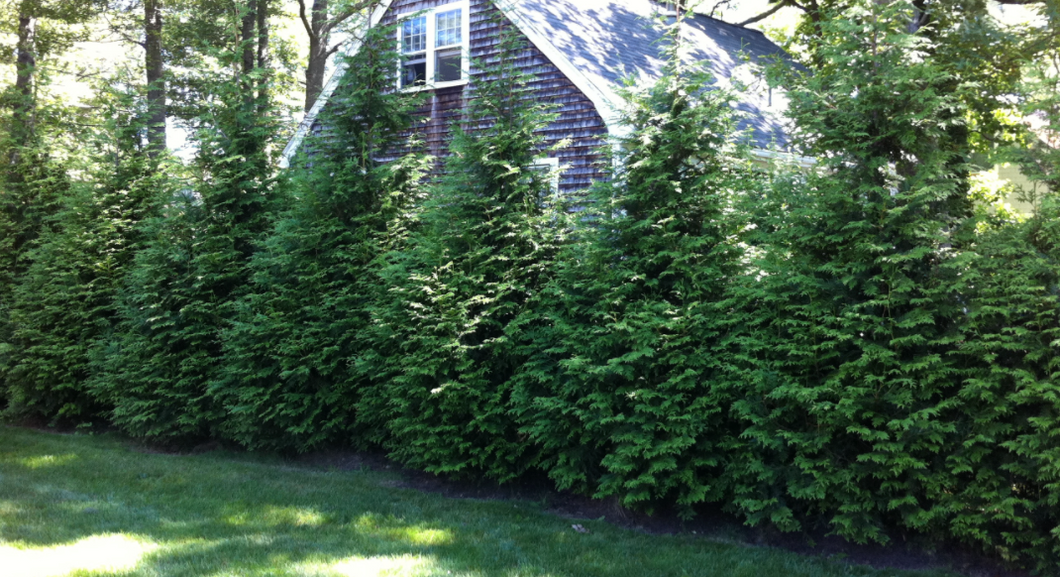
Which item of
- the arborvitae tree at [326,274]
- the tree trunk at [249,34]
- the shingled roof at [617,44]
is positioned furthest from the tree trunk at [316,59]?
the arborvitae tree at [326,274]

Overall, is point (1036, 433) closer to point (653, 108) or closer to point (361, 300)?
point (653, 108)

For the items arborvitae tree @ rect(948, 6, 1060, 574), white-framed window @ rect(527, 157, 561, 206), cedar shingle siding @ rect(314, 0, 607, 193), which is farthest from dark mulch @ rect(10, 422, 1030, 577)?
cedar shingle siding @ rect(314, 0, 607, 193)

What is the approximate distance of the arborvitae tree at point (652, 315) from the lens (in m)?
5.66

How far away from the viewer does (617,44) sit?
504 inches

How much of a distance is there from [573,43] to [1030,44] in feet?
21.4

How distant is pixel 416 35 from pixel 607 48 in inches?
142

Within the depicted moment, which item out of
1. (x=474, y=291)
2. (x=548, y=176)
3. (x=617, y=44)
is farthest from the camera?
(x=617, y=44)

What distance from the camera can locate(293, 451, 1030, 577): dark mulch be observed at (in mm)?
5027

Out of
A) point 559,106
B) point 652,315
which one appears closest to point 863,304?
point 652,315

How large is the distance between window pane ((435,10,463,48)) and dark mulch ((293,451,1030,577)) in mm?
7819

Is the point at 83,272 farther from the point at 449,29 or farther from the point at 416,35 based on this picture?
the point at 449,29

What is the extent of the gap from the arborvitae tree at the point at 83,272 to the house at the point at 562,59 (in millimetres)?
2360

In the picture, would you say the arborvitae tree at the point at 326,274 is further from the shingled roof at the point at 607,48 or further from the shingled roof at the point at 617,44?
the shingled roof at the point at 617,44

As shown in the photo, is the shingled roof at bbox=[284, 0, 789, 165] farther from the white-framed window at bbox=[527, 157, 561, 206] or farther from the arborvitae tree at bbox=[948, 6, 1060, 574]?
the arborvitae tree at bbox=[948, 6, 1060, 574]
